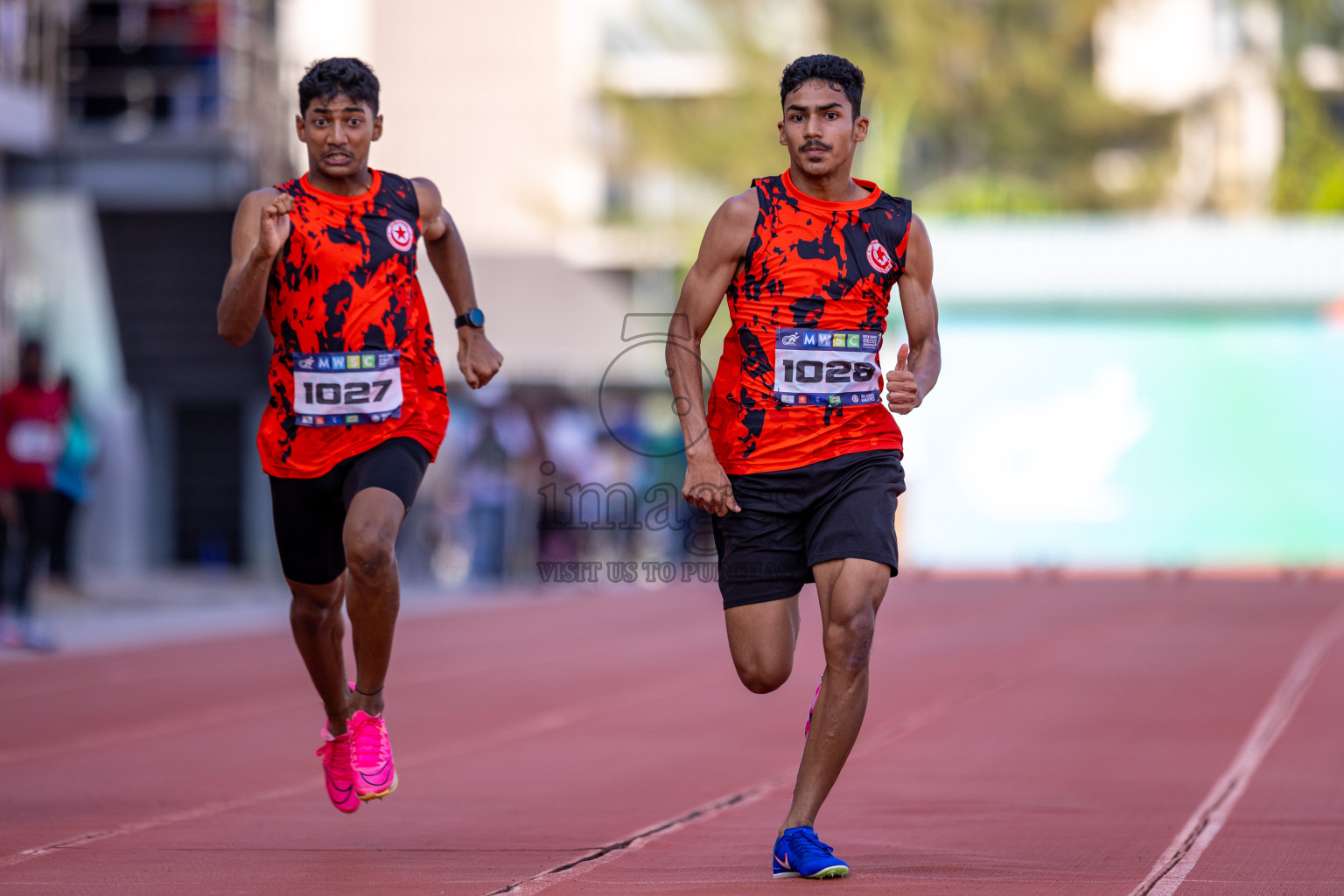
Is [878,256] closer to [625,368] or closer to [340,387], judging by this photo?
[340,387]

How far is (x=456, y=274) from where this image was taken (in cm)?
680

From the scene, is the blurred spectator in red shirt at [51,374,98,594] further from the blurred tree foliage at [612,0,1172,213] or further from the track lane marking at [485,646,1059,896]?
the blurred tree foliage at [612,0,1172,213]

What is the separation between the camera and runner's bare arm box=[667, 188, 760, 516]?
5.77 meters

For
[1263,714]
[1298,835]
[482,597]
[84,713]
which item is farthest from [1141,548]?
[1298,835]

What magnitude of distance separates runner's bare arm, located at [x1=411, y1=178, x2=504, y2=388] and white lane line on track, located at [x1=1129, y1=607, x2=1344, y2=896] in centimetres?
253

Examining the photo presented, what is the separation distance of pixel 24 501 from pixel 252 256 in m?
8.48

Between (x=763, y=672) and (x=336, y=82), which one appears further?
(x=336, y=82)

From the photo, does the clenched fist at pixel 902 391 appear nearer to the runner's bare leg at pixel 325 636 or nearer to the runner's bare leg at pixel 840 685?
the runner's bare leg at pixel 840 685

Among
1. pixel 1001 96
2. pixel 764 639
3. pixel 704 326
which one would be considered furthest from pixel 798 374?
pixel 1001 96

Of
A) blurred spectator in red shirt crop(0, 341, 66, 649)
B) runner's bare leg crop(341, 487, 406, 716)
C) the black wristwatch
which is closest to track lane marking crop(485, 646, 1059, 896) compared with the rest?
runner's bare leg crop(341, 487, 406, 716)

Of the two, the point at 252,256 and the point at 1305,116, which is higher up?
the point at 1305,116

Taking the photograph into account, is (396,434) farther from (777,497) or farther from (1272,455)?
(1272,455)

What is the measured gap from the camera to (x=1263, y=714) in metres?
10.3

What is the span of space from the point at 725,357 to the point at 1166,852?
1.97m
